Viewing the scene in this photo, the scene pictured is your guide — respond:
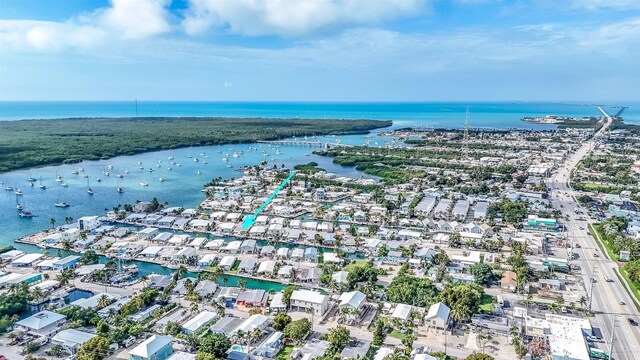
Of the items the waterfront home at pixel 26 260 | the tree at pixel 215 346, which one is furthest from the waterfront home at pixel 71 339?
the waterfront home at pixel 26 260

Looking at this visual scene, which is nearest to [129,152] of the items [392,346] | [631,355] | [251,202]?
[251,202]

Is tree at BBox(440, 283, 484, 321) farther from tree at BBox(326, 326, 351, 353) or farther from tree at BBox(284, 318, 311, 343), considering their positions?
tree at BBox(284, 318, 311, 343)

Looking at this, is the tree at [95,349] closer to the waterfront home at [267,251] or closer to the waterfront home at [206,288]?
the waterfront home at [206,288]

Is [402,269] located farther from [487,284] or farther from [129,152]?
[129,152]

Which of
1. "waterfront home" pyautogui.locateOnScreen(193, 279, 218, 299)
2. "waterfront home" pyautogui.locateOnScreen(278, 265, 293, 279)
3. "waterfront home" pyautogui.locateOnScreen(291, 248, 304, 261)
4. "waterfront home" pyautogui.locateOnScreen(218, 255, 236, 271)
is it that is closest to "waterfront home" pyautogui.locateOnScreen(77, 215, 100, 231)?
"waterfront home" pyautogui.locateOnScreen(218, 255, 236, 271)

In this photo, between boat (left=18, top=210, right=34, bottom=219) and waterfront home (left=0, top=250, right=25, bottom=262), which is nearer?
waterfront home (left=0, top=250, right=25, bottom=262)
